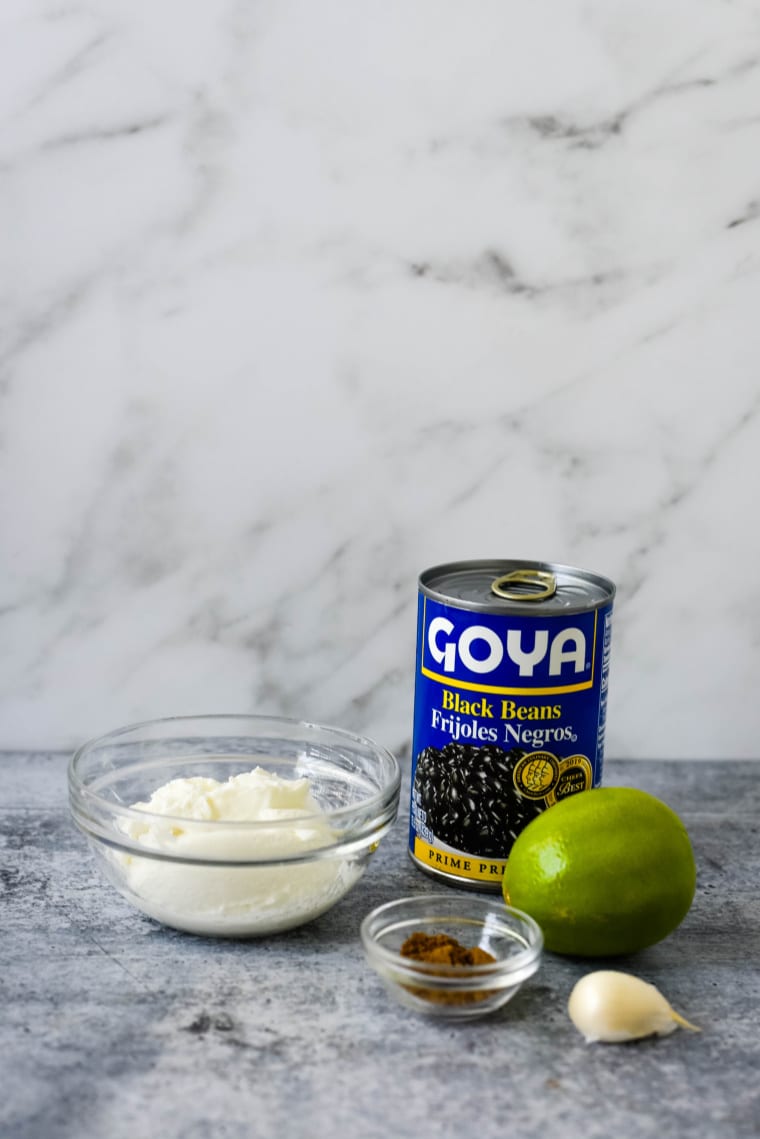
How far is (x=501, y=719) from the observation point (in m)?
0.89

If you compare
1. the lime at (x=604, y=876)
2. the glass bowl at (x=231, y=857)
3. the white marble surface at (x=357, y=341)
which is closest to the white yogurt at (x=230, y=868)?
the glass bowl at (x=231, y=857)

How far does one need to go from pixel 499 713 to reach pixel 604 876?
0.15 metres

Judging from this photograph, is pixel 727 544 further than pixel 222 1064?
Yes

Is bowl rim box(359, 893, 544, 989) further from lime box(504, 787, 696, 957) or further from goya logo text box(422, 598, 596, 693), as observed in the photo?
goya logo text box(422, 598, 596, 693)

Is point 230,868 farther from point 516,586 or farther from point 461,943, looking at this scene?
point 516,586

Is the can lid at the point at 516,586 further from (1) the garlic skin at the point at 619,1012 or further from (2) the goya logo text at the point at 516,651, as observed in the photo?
(1) the garlic skin at the point at 619,1012

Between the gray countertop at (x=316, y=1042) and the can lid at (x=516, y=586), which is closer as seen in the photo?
the gray countertop at (x=316, y=1042)

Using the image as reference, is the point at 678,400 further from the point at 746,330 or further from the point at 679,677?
the point at 679,677

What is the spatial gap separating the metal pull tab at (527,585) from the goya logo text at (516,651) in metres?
0.04

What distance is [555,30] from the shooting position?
1.08m

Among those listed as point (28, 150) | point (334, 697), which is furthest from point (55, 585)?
point (28, 150)

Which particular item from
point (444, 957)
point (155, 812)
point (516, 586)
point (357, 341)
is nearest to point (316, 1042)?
point (444, 957)

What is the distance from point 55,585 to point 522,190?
560 mm

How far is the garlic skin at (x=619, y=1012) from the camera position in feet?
2.39
